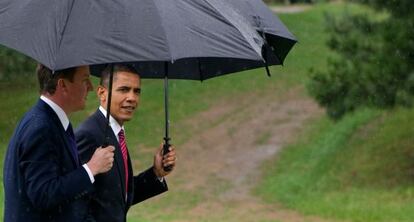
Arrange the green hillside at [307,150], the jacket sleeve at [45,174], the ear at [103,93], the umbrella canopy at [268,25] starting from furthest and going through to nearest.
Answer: the green hillside at [307,150] < the ear at [103,93] < the umbrella canopy at [268,25] < the jacket sleeve at [45,174]

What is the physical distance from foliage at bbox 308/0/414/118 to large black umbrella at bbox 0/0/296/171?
29.1 feet

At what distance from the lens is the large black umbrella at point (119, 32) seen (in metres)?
3.47

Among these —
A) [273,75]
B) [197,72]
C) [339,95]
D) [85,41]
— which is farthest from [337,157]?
[85,41]

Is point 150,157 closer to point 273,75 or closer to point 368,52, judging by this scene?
point 368,52

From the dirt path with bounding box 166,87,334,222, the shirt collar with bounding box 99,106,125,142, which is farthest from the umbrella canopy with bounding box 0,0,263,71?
the dirt path with bounding box 166,87,334,222

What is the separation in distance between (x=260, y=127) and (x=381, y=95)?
6.13m

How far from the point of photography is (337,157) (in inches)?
617

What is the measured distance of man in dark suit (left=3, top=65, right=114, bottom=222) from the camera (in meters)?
3.40

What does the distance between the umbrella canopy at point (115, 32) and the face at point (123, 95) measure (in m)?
0.62

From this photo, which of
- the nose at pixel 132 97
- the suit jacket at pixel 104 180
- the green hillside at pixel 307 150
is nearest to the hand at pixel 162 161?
the suit jacket at pixel 104 180

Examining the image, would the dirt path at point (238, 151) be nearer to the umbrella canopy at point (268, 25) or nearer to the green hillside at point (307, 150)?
the green hillside at point (307, 150)

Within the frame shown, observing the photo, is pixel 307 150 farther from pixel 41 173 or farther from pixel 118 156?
pixel 41 173

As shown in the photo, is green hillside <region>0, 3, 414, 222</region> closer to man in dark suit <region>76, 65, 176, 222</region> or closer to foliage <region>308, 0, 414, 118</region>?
foliage <region>308, 0, 414, 118</region>

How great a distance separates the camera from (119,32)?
139 inches
